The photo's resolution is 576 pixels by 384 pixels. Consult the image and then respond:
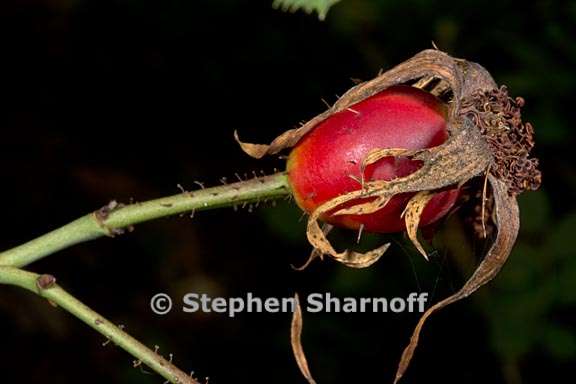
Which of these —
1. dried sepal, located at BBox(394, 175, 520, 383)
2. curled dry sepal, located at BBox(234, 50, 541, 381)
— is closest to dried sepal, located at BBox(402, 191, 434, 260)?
curled dry sepal, located at BBox(234, 50, 541, 381)

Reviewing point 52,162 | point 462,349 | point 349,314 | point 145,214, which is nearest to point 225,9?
point 52,162

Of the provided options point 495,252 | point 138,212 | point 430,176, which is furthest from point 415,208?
point 138,212

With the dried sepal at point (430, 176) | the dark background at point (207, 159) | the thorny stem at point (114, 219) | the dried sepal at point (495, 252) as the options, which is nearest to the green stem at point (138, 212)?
the thorny stem at point (114, 219)

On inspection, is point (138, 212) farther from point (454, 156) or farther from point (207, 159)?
point (207, 159)

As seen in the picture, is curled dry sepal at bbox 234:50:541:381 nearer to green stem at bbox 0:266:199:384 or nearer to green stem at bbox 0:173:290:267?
green stem at bbox 0:173:290:267

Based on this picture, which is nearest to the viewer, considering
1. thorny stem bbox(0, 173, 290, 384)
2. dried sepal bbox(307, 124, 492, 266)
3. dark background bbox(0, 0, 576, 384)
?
dried sepal bbox(307, 124, 492, 266)

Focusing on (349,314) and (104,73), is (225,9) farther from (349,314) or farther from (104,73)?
(349,314)

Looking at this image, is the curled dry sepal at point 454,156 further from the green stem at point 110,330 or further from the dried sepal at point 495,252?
the green stem at point 110,330
